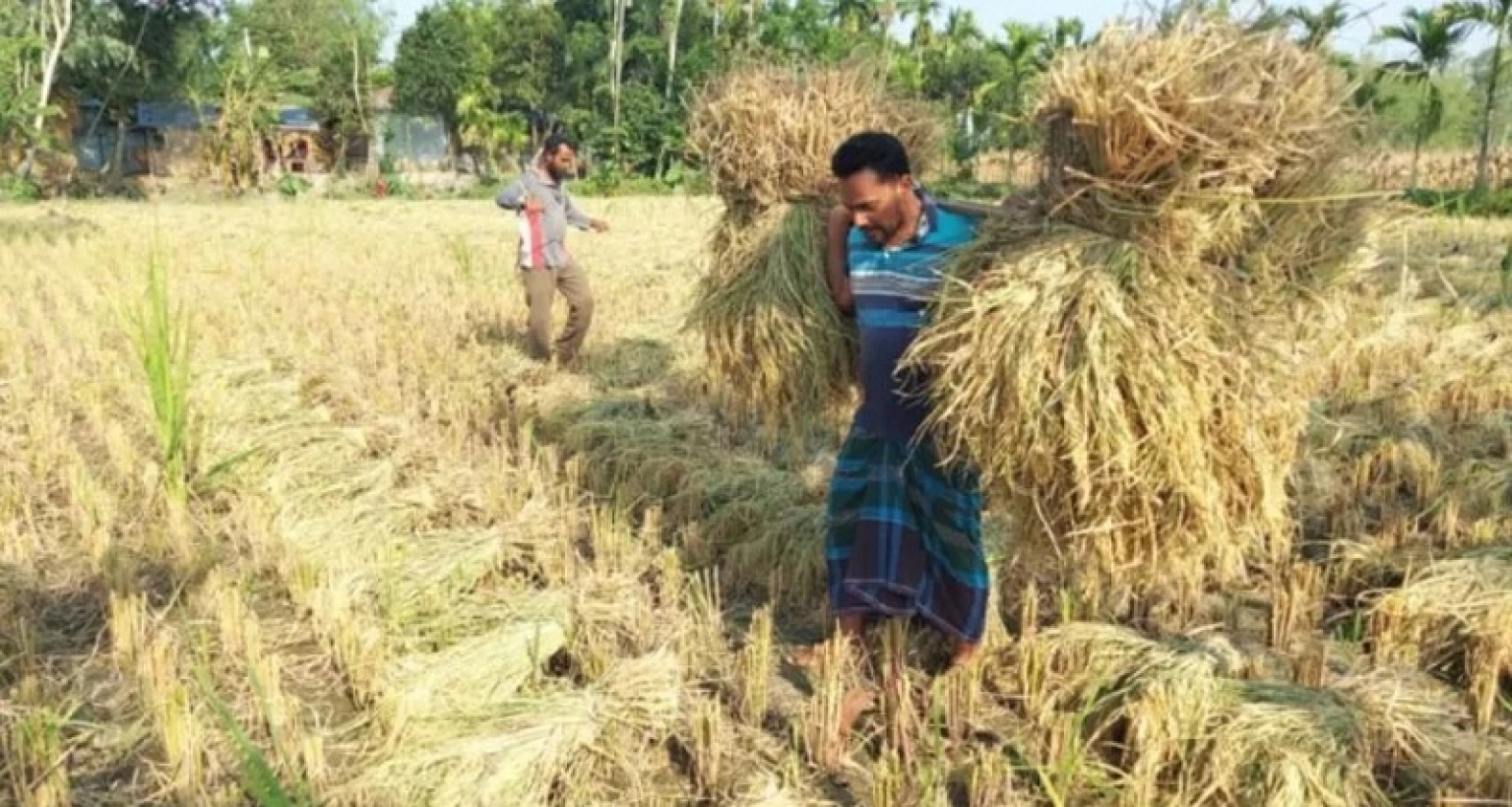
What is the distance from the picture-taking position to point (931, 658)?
2963 mm

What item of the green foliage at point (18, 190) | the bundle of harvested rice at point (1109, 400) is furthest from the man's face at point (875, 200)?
the green foliage at point (18, 190)

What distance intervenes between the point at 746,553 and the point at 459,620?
2.99ft

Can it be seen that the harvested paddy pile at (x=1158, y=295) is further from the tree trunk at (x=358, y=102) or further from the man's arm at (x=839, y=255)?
the tree trunk at (x=358, y=102)

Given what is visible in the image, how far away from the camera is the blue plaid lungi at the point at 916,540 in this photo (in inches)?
106

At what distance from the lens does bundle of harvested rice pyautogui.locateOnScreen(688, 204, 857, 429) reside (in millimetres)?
2988

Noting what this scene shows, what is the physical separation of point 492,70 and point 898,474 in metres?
32.0

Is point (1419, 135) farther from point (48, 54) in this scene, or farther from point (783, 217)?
point (48, 54)

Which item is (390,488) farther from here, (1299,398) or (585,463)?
(1299,398)

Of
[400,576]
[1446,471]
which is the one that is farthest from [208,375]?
[1446,471]

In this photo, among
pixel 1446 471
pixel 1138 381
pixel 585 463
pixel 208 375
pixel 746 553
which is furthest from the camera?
pixel 208 375

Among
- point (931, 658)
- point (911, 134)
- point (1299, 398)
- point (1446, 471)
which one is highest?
point (911, 134)

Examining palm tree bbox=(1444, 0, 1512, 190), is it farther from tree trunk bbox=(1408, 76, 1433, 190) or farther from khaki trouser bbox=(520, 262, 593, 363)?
khaki trouser bbox=(520, 262, 593, 363)

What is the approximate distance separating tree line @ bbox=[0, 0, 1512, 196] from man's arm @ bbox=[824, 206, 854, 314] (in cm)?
2020

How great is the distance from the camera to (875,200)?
2477mm
